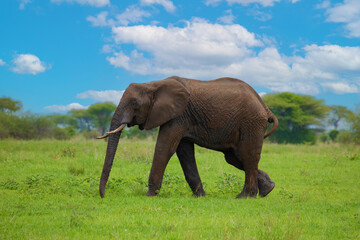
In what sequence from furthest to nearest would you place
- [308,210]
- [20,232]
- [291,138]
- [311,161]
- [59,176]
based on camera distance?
[291,138], [311,161], [59,176], [308,210], [20,232]

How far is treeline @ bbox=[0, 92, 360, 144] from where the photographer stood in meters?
37.9

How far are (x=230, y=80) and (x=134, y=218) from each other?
4.48 m

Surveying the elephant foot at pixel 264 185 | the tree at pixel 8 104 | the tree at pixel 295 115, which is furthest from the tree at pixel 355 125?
the tree at pixel 8 104

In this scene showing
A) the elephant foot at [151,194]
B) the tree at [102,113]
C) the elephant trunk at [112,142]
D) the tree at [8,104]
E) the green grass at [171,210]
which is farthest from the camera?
the tree at [102,113]

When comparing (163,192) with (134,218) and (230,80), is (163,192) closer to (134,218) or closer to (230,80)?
(134,218)

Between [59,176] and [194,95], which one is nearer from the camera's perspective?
[194,95]

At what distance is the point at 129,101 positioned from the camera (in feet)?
26.8

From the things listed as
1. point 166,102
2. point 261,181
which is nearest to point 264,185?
point 261,181

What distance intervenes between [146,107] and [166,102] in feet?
1.57

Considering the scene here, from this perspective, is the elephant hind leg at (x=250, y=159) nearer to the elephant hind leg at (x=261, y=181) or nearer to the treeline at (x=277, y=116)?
the elephant hind leg at (x=261, y=181)

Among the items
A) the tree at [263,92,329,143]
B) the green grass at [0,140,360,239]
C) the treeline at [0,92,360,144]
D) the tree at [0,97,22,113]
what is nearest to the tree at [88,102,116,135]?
the treeline at [0,92,360,144]

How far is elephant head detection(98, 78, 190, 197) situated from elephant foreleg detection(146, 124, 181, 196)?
0.25 m

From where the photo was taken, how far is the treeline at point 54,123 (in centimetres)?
3766

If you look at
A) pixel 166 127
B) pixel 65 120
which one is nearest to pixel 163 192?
pixel 166 127
